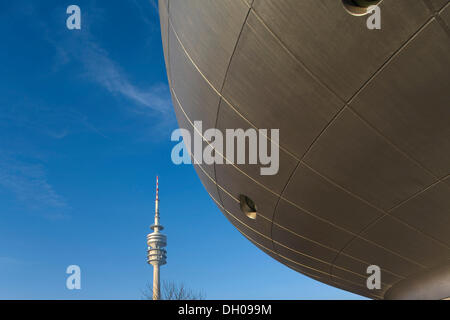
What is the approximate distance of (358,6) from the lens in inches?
196

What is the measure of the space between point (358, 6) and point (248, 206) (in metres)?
6.12

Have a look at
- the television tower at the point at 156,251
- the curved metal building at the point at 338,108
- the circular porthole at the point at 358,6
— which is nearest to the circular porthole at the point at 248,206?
the curved metal building at the point at 338,108

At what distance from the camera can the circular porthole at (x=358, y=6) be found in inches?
194

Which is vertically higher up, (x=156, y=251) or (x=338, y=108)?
(x=156, y=251)

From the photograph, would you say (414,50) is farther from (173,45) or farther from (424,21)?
(173,45)

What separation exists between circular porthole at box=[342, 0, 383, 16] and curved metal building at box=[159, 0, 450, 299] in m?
0.08

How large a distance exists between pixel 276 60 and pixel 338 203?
3342mm

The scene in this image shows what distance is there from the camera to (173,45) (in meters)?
7.74

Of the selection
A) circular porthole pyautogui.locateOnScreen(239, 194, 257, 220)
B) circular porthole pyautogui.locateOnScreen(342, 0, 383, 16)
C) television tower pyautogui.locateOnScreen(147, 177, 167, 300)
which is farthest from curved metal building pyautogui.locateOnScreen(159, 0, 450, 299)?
television tower pyautogui.locateOnScreen(147, 177, 167, 300)

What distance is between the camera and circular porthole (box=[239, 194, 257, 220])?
9.67m

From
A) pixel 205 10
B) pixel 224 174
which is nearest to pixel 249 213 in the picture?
pixel 224 174

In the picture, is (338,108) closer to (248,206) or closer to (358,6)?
(358,6)

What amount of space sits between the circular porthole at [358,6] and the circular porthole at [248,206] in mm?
5470

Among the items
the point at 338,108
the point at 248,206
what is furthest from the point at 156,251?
the point at 338,108
